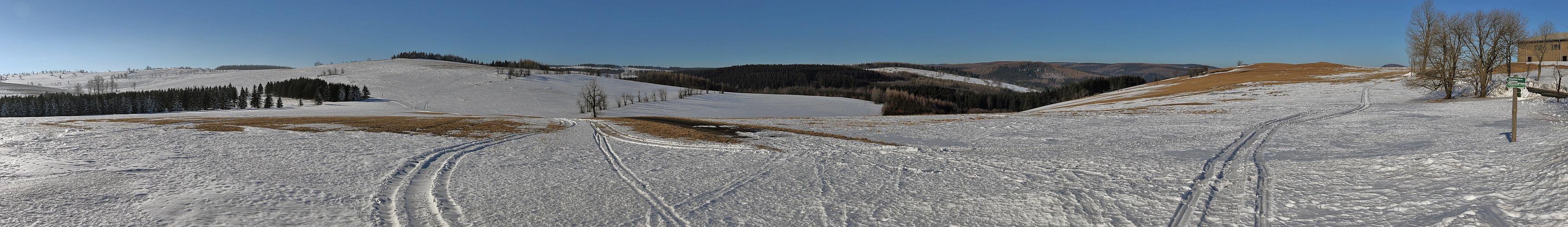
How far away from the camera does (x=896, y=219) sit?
24.8 ft

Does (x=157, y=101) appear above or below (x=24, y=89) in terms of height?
below

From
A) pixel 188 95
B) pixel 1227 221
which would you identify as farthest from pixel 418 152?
pixel 188 95

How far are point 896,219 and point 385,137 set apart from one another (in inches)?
663

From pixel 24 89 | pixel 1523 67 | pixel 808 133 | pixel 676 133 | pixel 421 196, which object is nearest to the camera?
pixel 421 196

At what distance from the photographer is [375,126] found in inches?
904

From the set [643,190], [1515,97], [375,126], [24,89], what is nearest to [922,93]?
[375,126]

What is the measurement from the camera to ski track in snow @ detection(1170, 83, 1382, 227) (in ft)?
24.0

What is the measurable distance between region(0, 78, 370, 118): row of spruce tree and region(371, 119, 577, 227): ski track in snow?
6072cm

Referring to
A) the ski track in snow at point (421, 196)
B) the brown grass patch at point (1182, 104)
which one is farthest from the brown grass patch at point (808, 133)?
the brown grass patch at point (1182, 104)

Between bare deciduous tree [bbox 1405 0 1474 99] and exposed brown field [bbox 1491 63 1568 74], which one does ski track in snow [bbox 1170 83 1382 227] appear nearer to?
bare deciduous tree [bbox 1405 0 1474 99]

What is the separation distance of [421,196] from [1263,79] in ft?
315

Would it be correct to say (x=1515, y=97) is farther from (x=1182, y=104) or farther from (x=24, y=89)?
(x=24, y=89)

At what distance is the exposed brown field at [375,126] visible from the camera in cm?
2012

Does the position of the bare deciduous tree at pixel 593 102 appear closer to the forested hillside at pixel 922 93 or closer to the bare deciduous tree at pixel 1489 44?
the forested hillside at pixel 922 93
